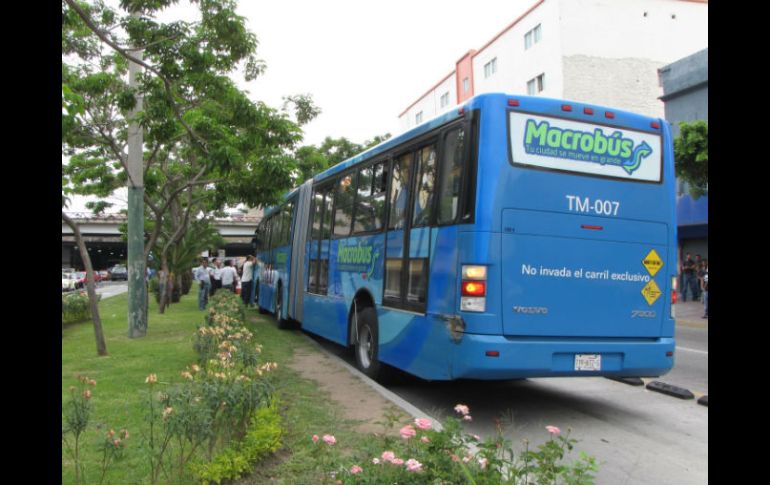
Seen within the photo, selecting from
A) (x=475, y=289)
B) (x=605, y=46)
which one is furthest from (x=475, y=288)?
(x=605, y=46)

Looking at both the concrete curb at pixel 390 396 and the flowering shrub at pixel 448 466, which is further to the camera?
the concrete curb at pixel 390 396

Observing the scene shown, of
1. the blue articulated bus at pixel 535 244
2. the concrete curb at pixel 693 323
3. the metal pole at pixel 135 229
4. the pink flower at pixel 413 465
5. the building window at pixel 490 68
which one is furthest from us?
the building window at pixel 490 68

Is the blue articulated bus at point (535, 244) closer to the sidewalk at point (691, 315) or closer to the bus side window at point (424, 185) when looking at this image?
the bus side window at point (424, 185)

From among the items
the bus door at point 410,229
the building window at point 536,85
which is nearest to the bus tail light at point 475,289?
the bus door at point 410,229

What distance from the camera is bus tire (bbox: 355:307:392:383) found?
786cm

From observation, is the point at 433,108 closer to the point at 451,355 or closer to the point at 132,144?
the point at 132,144

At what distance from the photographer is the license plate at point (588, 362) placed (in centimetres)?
589

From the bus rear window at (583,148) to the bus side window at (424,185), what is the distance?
105 cm

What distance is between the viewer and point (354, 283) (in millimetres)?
8711

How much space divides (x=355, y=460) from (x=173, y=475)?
5.16 feet

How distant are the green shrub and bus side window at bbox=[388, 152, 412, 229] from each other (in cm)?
312

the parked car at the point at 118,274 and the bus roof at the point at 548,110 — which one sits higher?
the bus roof at the point at 548,110
